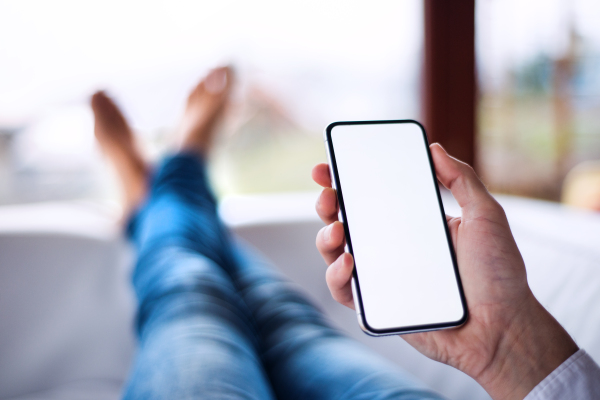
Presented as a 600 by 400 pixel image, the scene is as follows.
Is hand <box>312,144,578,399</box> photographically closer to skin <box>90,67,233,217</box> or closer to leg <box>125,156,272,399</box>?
leg <box>125,156,272,399</box>

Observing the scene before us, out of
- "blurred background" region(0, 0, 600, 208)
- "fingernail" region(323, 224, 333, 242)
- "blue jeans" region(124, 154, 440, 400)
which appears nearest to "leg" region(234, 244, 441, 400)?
"blue jeans" region(124, 154, 440, 400)

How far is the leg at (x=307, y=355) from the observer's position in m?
0.35

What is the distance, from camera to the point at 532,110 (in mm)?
1224

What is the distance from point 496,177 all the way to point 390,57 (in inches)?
18.0

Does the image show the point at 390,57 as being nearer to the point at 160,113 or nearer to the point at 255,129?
the point at 255,129

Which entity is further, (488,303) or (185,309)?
(185,309)

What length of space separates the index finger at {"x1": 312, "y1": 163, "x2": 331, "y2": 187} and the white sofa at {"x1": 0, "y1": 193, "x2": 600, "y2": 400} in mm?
240

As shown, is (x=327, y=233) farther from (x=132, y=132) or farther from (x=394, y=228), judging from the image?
(x=132, y=132)

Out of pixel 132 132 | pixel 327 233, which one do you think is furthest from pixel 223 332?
pixel 132 132

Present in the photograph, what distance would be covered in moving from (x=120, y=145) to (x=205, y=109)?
0.17m

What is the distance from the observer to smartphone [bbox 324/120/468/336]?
0.95 feet

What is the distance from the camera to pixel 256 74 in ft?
3.43

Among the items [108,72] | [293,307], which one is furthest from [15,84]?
[293,307]

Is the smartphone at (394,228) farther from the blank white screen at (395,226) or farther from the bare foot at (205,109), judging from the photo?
the bare foot at (205,109)
